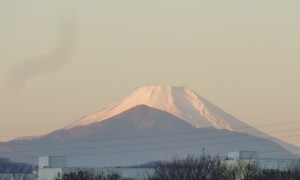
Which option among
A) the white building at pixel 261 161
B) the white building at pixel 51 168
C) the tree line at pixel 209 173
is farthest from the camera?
the white building at pixel 51 168

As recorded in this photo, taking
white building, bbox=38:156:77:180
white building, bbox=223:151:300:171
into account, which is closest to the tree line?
white building, bbox=223:151:300:171

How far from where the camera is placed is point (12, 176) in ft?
336

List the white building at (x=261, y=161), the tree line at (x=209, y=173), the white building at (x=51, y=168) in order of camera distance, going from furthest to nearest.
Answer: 1. the white building at (x=51, y=168)
2. the white building at (x=261, y=161)
3. the tree line at (x=209, y=173)

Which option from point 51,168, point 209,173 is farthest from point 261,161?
point 51,168

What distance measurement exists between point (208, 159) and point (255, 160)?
1046 centimetres

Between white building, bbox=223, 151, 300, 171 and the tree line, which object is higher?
white building, bbox=223, 151, 300, 171

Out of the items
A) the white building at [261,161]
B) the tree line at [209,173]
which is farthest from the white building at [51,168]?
the white building at [261,161]

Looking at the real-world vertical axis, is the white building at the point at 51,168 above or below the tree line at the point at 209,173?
above

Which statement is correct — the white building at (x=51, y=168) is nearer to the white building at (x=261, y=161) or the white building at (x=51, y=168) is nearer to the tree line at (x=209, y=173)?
the tree line at (x=209, y=173)

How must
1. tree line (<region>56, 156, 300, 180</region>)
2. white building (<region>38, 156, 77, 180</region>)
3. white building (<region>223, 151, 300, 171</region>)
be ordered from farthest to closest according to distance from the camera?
white building (<region>38, 156, 77, 180</region>) → white building (<region>223, 151, 300, 171</region>) → tree line (<region>56, 156, 300, 180</region>)

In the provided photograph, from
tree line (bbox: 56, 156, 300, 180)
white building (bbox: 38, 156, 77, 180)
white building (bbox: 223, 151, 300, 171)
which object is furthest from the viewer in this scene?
white building (bbox: 38, 156, 77, 180)

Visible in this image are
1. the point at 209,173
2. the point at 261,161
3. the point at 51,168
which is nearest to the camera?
the point at 209,173

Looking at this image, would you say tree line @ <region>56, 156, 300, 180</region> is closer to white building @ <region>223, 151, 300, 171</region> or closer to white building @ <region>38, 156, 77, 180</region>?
white building @ <region>223, 151, 300, 171</region>

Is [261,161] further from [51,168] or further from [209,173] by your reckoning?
[51,168]
